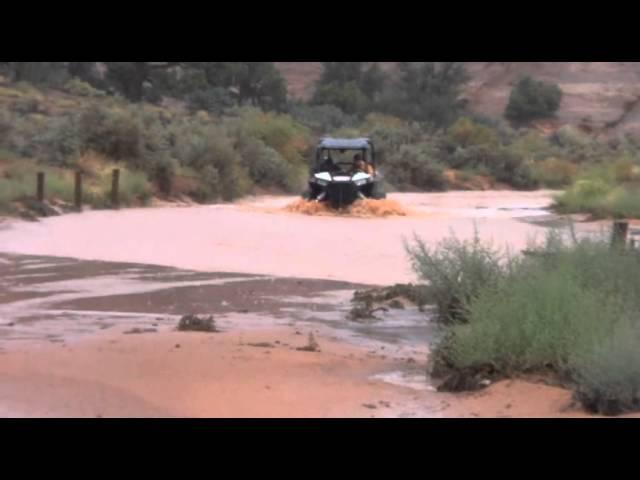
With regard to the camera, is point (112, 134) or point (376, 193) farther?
point (112, 134)

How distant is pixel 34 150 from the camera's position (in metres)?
45.3

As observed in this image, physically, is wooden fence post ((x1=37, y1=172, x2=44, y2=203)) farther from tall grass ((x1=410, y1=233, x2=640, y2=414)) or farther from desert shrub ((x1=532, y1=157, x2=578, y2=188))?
desert shrub ((x1=532, y1=157, x2=578, y2=188))

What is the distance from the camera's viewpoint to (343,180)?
3931 cm

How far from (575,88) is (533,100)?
18.9 ft

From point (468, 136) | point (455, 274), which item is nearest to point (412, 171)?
point (468, 136)

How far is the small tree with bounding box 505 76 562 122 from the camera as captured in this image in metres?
103

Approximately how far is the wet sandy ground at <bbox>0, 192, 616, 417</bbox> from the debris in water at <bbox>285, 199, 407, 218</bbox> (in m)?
5.49

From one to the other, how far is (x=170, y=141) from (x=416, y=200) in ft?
32.1

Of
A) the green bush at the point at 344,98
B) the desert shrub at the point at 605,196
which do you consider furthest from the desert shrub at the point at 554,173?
the green bush at the point at 344,98

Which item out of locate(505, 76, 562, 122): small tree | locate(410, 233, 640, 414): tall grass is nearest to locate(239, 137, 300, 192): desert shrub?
locate(410, 233, 640, 414): tall grass

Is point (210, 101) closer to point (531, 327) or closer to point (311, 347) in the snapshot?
point (311, 347)

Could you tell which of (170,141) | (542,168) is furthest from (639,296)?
(542,168)

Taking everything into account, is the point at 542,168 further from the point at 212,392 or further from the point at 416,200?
the point at 212,392

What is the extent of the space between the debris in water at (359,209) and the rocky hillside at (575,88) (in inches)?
2530
